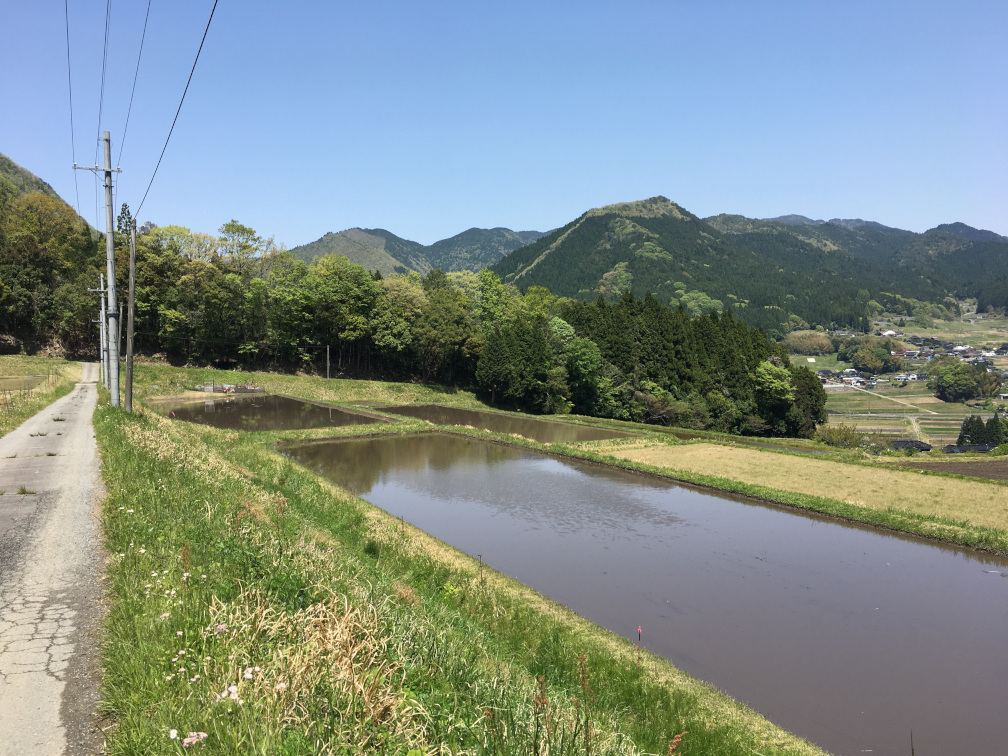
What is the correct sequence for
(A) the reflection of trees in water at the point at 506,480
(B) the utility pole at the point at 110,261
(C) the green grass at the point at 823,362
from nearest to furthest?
(A) the reflection of trees in water at the point at 506,480 < (B) the utility pole at the point at 110,261 < (C) the green grass at the point at 823,362

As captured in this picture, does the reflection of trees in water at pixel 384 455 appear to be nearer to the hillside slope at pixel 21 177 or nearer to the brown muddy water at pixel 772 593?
the brown muddy water at pixel 772 593

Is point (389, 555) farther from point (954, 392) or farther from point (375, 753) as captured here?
point (954, 392)

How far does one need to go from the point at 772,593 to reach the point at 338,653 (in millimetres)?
11612

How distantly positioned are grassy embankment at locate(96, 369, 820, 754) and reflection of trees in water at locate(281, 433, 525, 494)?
35.9 feet

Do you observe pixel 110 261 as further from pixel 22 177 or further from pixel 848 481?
pixel 22 177

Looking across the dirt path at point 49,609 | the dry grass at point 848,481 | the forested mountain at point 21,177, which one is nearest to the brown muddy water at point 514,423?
the dry grass at point 848,481

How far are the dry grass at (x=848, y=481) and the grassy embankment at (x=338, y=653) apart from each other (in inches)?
608

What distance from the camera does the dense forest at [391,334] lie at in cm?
5522

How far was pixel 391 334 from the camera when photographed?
2359 inches

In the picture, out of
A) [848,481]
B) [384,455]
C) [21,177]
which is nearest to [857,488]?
[848,481]

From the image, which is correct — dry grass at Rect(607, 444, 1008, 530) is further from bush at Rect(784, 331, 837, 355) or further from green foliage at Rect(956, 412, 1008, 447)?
bush at Rect(784, 331, 837, 355)

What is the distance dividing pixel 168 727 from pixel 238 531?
16.3ft

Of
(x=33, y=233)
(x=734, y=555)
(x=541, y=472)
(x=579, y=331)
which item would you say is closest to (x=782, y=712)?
(x=734, y=555)

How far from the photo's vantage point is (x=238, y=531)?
8.67 m
